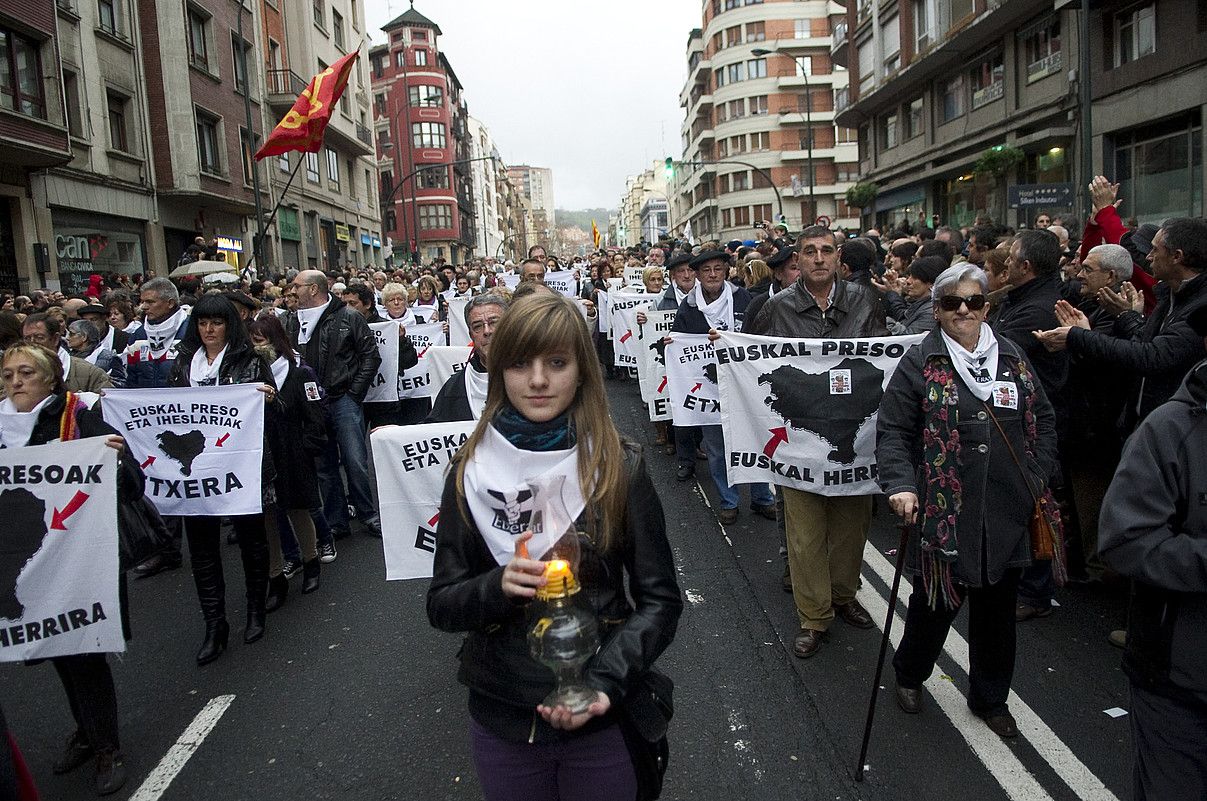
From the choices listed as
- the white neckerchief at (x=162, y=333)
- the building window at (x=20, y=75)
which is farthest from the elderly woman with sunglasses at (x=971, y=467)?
the building window at (x=20, y=75)

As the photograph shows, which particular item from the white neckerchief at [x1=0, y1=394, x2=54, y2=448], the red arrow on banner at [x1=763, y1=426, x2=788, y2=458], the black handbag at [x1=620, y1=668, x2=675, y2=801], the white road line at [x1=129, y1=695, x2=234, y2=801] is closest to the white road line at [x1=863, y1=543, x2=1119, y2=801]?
the red arrow on banner at [x1=763, y1=426, x2=788, y2=458]

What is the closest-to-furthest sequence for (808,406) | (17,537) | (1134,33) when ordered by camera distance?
(17,537) → (808,406) → (1134,33)

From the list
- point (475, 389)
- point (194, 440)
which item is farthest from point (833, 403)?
point (194, 440)

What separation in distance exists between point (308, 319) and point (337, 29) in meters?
40.7

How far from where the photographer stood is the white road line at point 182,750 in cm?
362

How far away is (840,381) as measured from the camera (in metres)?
4.91

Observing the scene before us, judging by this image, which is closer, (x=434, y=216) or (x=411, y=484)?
(x=411, y=484)

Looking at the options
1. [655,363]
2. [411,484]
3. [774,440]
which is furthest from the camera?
[655,363]

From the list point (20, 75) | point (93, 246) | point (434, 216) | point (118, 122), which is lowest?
point (93, 246)

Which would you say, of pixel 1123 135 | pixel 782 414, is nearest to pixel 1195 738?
pixel 782 414

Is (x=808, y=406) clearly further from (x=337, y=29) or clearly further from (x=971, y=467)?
(x=337, y=29)

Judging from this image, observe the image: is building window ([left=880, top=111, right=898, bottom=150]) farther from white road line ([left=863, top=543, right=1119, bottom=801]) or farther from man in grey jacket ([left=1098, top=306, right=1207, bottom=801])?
man in grey jacket ([left=1098, top=306, right=1207, bottom=801])

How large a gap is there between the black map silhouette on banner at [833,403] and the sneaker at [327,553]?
365 centimetres

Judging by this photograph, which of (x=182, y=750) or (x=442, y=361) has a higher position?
(x=442, y=361)
